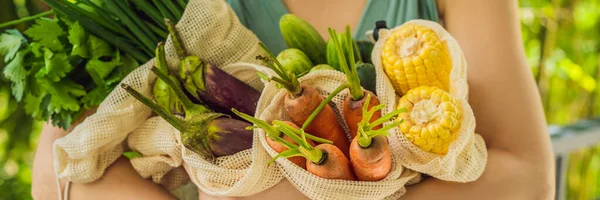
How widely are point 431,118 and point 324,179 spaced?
14 cm

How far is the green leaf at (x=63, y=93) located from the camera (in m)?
0.91

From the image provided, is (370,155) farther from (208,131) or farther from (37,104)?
(37,104)

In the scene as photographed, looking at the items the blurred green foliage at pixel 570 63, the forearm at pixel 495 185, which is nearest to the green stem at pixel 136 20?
the forearm at pixel 495 185

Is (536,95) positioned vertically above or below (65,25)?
below

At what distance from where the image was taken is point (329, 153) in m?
0.75

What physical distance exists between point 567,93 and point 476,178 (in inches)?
50.7

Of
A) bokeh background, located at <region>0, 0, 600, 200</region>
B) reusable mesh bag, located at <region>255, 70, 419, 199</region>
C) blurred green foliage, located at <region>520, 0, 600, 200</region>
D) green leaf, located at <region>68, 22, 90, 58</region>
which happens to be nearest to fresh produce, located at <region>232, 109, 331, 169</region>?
reusable mesh bag, located at <region>255, 70, 419, 199</region>

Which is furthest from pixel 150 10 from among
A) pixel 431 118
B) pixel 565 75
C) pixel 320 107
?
pixel 565 75

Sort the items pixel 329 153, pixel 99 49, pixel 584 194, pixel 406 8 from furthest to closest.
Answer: pixel 584 194
pixel 406 8
pixel 99 49
pixel 329 153

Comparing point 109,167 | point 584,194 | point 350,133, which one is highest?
point 350,133

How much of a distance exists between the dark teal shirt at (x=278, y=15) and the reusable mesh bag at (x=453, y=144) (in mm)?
205

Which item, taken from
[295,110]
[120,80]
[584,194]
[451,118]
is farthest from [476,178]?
[584,194]

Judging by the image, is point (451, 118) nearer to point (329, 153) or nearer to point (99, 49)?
point (329, 153)

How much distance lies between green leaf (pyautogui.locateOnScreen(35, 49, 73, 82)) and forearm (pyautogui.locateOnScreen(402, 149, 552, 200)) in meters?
0.50
